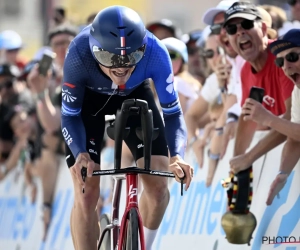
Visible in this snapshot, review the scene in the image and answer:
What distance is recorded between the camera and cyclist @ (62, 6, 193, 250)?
6.73m

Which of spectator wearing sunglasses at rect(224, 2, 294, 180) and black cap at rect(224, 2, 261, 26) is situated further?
black cap at rect(224, 2, 261, 26)

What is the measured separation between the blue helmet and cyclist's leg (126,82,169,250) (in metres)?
1.00

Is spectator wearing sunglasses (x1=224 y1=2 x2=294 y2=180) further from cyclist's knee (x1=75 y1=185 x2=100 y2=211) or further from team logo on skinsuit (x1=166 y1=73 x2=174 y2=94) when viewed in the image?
cyclist's knee (x1=75 y1=185 x2=100 y2=211)

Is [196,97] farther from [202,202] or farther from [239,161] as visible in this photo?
[239,161]

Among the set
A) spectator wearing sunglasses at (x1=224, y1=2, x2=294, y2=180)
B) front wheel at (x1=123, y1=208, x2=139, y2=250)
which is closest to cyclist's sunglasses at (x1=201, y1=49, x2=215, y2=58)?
spectator wearing sunglasses at (x1=224, y1=2, x2=294, y2=180)

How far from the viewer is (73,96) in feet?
24.0

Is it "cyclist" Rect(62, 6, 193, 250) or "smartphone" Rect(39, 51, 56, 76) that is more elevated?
"smartphone" Rect(39, 51, 56, 76)

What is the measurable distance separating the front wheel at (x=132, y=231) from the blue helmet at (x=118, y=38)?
1.08 m

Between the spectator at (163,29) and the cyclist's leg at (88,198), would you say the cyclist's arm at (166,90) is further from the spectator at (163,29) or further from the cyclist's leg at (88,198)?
the spectator at (163,29)

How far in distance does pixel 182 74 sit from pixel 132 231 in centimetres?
422

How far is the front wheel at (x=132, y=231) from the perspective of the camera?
21.4 ft

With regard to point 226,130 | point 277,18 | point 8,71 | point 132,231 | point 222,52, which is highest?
point 8,71

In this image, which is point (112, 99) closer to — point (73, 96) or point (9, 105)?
point (73, 96)

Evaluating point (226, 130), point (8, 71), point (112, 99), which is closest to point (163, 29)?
point (226, 130)
